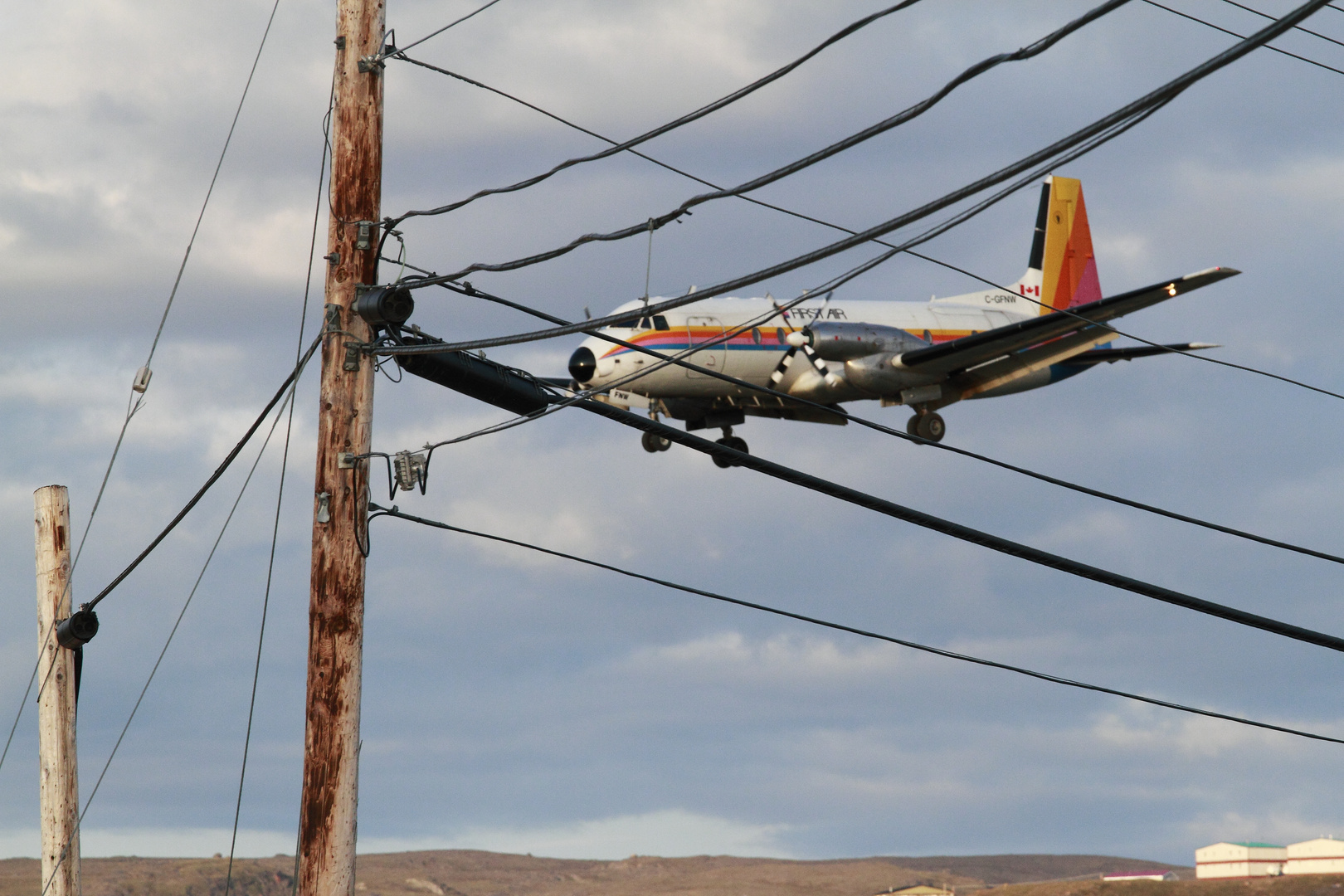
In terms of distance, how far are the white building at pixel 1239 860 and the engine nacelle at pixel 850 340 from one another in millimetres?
61807

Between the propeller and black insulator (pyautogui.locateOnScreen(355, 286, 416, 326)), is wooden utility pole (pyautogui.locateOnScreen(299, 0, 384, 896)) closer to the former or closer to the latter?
black insulator (pyautogui.locateOnScreen(355, 286, 416, 326))

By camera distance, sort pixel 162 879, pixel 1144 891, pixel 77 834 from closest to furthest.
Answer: pixel 77 834 < pixel 1144 891 < pixel 162 879

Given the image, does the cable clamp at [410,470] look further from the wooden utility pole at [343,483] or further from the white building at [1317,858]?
the white building at [1317,858]

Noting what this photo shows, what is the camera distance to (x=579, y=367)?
104ft

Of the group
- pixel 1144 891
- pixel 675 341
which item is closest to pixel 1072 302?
pixel 675 341

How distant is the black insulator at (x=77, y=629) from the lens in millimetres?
13555

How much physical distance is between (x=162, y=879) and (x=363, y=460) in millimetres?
109417

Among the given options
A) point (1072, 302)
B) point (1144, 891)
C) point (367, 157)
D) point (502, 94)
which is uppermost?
point (1072, 302)

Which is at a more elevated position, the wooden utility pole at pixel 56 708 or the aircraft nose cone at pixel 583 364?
the aircraft nose cone at pixel 583 364

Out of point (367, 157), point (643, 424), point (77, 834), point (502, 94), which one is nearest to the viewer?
point (367, 157)

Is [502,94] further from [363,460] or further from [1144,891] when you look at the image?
[1144,891]

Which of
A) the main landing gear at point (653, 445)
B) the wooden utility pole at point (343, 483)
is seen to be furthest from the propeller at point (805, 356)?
the wooden utility pole at point (343, 483)

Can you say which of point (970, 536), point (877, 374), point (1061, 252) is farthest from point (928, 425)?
point (970, 536)

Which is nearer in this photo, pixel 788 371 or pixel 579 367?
pixel 579 367
